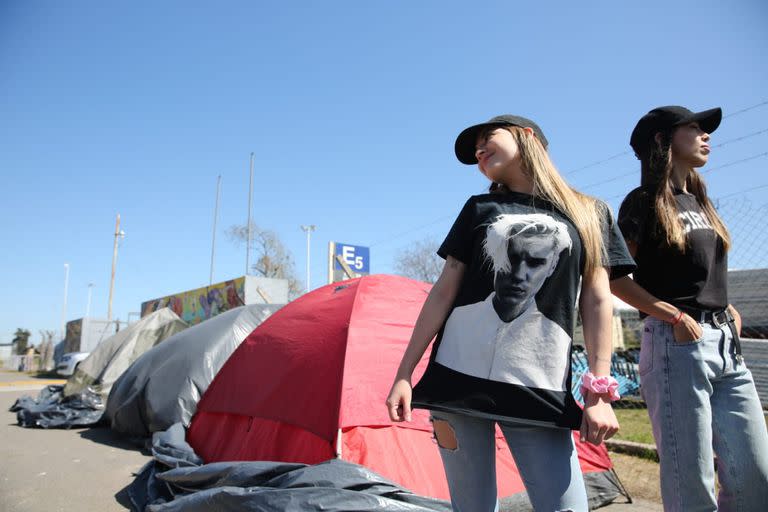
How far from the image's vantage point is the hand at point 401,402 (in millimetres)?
1344

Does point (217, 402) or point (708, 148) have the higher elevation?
point (708, 148)

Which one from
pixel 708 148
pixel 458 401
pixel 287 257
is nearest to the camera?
pixel 458 401

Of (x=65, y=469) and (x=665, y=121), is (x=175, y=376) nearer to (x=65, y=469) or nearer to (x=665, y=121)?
(x=65, y=469)

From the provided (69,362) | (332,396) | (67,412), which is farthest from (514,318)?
(69,362)

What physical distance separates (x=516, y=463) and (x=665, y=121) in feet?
4.57

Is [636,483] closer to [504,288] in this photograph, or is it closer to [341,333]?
[341,333]

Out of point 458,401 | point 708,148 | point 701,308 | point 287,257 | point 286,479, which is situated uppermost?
point 287,257

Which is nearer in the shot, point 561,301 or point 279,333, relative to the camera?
point 561,301

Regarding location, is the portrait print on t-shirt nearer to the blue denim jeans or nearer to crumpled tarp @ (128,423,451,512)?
the blue denim jeans

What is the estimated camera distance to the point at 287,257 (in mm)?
27438

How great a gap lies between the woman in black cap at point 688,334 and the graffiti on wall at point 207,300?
43.0ft

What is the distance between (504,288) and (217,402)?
9.69 feet

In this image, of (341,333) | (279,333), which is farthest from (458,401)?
(279,333)

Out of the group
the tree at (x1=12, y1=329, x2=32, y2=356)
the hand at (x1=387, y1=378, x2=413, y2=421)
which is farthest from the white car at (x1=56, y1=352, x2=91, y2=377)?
the tree at (x1=12, y1=329, x2=32, y2=356)
